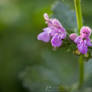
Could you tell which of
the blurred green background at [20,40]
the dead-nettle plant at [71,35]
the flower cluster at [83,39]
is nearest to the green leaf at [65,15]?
the dead-nettle plant at [71,35]

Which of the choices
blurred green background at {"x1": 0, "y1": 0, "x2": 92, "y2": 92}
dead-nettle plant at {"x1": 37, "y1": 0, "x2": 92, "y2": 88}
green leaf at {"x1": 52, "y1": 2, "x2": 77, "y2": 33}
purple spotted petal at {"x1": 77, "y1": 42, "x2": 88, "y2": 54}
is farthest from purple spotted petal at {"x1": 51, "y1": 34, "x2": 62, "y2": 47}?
blurred green background at {"x1": 0, "y1": 0, "x2": 92, "y2": 92}

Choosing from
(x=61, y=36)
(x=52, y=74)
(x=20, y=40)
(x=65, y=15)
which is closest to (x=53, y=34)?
(x=61, y=36)

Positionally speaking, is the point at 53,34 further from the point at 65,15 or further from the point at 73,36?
the point at 65,15

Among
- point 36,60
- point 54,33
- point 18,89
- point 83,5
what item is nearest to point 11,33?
point 36,60

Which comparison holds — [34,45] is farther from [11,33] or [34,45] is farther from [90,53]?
[90,53]

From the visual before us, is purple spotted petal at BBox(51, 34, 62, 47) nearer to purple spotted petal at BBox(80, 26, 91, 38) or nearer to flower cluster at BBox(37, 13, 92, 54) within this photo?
flower cluster at BBox(37, 13, 92, 54)

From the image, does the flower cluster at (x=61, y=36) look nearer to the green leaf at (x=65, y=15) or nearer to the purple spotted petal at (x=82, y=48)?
the purple spotted petal at (x=82, y=48)
